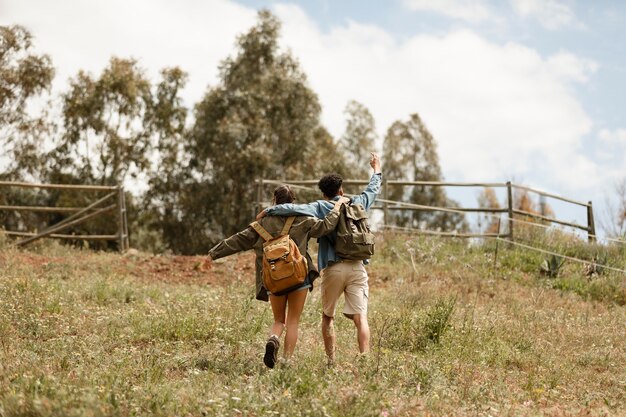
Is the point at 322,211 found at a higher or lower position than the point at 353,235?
higher

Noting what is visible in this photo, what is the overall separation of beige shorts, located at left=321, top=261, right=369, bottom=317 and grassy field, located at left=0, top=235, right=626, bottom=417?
479mm

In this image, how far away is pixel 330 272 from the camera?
22.9 ft

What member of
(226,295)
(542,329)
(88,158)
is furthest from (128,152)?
(542,329)

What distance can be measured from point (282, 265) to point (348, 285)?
73cm

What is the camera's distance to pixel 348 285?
22.9ft

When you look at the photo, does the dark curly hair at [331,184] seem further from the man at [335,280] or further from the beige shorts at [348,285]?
the beige shorts at [348,285]

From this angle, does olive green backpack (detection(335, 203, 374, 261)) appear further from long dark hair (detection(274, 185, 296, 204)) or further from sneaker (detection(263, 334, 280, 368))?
sneaker (detection(263, 334, 280, 368))

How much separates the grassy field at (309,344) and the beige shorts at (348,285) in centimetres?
48

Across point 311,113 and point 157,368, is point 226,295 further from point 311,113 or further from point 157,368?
point 311,113

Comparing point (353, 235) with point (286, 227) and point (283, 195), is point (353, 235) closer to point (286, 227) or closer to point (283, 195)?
point (286, 227)

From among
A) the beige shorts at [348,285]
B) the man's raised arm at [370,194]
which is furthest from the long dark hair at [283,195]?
the beige shorts at [348,285]

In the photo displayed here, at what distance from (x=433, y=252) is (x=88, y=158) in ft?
63.0

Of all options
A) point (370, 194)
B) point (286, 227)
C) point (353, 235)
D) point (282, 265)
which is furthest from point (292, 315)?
point (370, 194)

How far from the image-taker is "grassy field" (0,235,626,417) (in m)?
5.59
